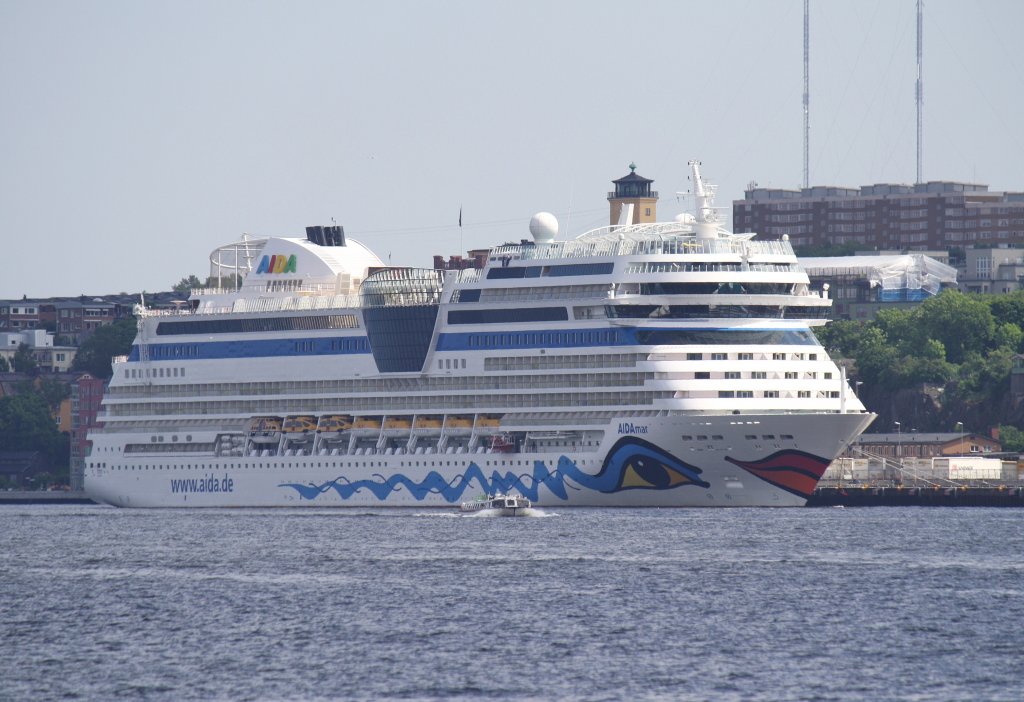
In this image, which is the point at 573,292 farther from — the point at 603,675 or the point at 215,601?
the point at 603,675

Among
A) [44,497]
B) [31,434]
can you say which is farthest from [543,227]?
[31,434]

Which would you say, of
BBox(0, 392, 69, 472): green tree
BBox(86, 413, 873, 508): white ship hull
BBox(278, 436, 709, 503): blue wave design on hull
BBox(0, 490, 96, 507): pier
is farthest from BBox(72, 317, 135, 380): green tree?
BBox(278, 436, 709, 503): blue wave design on hull

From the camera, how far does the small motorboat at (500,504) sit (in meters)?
99.6

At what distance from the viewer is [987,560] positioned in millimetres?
79562

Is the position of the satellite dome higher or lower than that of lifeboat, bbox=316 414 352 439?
higher

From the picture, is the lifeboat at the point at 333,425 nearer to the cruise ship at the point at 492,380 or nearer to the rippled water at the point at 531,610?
the cruise ship at the point at 492,380

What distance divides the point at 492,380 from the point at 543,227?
7416mm

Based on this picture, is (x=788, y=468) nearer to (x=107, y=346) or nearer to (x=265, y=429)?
(x=265, y=429)

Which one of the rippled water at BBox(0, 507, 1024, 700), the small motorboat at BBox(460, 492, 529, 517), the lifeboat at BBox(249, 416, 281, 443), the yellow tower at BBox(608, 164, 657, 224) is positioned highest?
the yellow tower at BBox(608, 164, 657, 224)

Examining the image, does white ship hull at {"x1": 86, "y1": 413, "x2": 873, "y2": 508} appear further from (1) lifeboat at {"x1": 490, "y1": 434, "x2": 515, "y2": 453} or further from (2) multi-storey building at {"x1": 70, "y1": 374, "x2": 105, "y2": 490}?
(2) multi-storey building at {"x1": 70, "y1": 374, "x2": 105, "y2": 490}

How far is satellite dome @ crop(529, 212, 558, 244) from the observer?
107 meters

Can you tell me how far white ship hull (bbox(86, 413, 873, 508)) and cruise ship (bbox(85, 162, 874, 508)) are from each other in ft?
0.32

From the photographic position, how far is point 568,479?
101 metres

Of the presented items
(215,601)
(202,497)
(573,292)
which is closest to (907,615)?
(215,601)
